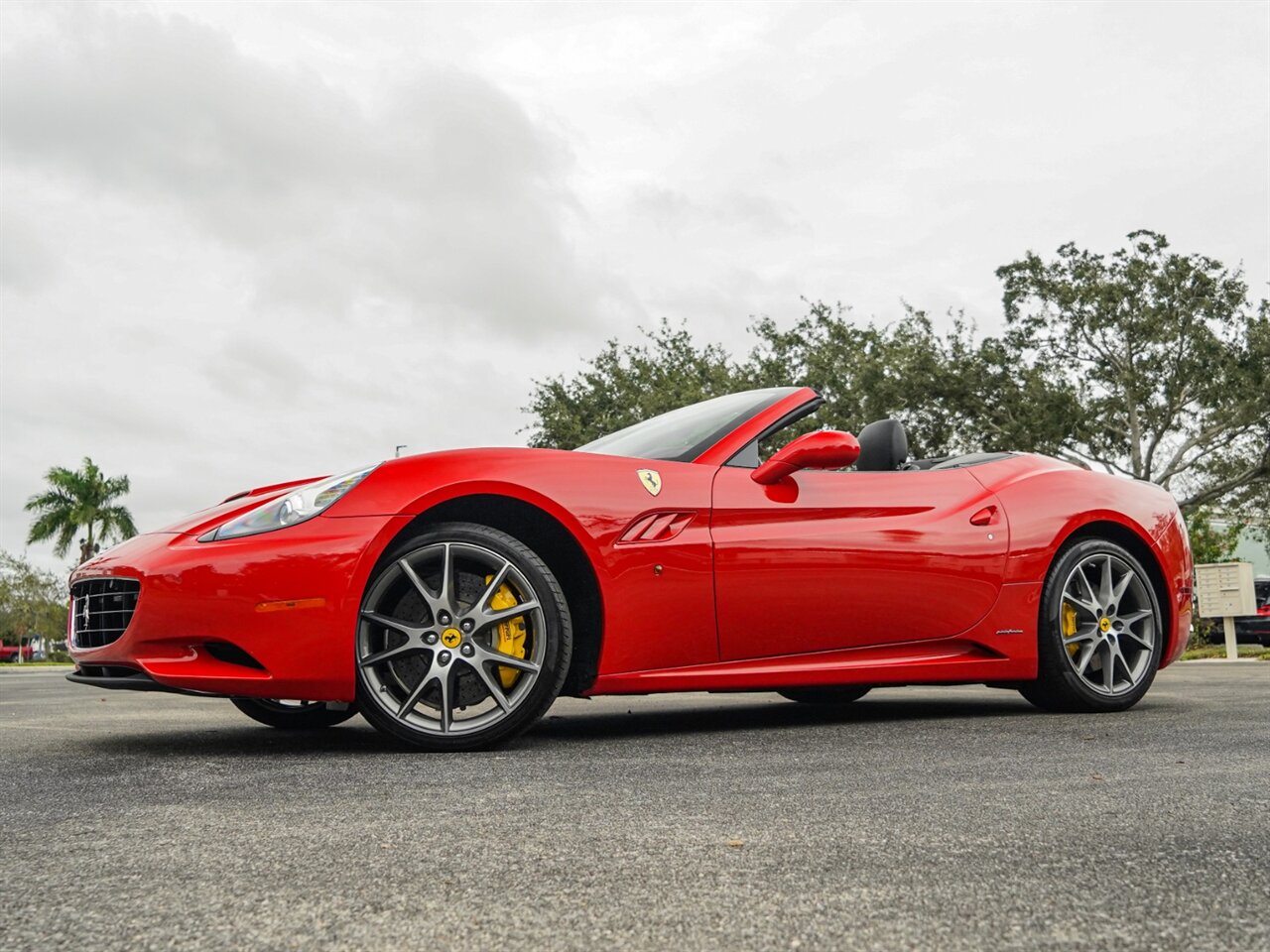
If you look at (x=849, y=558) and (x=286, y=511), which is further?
(x=849, y=558)

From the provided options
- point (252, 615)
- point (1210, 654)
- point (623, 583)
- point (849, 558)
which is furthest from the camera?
point (1210, 654)

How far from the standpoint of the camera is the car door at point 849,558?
13.6 ft

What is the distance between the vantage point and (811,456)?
418cm

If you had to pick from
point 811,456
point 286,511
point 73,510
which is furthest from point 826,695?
point 73,510

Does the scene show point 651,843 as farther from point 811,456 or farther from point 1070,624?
point 1070,624

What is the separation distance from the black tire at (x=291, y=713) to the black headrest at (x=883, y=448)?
2309mm

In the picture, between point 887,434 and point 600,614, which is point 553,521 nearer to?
point 600,614

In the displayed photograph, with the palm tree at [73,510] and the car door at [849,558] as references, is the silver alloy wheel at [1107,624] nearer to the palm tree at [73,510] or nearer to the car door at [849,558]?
the car door at [849,558]

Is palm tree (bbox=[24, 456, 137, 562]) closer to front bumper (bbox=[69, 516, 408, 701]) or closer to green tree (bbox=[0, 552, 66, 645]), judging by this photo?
green tree (bbox=[0, 552, 66, 645])

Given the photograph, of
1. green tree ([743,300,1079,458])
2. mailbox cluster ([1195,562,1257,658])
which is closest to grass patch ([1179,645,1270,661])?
mailbox cluster ([1195,562,1257,658])

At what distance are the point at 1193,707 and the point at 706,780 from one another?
3.05 metres

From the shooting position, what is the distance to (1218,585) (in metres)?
14.9

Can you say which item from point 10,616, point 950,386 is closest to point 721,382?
point 950,386

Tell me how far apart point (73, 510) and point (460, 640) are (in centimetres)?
4024
